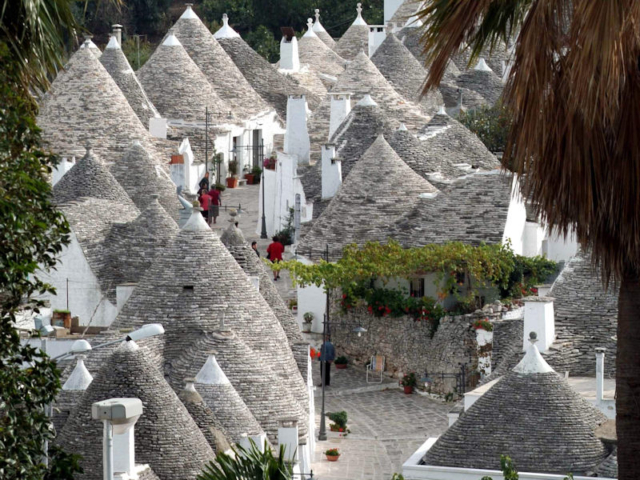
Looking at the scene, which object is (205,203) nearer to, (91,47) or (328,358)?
(91,47)

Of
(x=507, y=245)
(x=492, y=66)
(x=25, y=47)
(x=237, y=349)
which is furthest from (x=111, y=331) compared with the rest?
(x=492, y=66)

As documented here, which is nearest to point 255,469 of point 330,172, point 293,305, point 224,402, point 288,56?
point 224,402

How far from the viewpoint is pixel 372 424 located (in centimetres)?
3944

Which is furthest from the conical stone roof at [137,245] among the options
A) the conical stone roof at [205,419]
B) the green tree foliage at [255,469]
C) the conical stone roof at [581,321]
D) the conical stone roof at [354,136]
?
the green tree foliage at [255,469]

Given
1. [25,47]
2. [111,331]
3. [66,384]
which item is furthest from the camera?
[111,331]

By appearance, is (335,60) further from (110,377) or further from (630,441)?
(630,441)

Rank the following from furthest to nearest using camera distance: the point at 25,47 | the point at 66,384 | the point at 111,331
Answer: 1. the point at 111,331
2. the point at 66,384
3. the point at 25,47

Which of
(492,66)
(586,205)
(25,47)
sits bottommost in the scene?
(586,205)

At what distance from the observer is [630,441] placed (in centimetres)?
1448

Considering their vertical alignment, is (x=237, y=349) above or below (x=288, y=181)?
below

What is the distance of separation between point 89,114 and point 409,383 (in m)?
20.4

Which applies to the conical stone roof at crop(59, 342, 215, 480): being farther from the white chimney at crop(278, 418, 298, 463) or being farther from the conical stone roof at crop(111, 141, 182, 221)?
the conical stone roof at crop(111, 141, 182, 221)

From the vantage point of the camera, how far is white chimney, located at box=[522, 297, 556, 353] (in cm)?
3491

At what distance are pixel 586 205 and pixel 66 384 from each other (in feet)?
57.9
